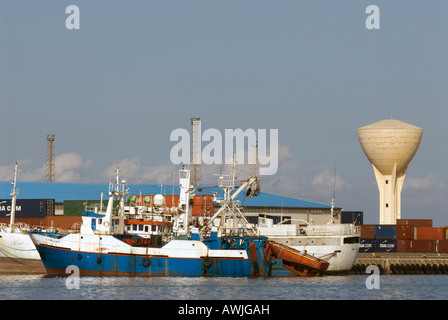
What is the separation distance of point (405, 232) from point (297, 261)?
38672mm

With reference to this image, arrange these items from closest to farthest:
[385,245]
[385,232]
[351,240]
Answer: [351,240] < [385,245] < [385,232]

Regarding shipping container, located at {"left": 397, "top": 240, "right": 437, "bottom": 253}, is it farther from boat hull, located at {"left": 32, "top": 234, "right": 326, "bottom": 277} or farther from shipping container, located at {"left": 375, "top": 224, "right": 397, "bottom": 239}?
boat hull, located at {"left": 32, "top": 234, "right": 326, "bottom": 277}

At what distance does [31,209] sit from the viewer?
10431 centimetres

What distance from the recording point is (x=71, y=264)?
2803 inches

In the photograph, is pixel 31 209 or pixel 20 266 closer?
pixel 20 266

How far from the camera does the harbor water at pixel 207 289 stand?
57094 mm

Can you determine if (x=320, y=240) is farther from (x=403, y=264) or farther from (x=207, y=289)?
(x=207, y=289)

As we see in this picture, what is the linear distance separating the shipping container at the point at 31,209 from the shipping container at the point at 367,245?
1556 inches

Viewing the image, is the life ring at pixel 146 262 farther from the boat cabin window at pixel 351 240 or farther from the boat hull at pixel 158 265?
the boat cabin window at pixel 351 240

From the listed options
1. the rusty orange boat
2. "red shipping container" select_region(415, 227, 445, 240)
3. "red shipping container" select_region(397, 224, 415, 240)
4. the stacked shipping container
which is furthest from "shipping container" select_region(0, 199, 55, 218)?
"red shipping container" select_region(415, 227, 445, 240)

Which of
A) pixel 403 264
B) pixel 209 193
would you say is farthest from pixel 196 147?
pixel 403 264

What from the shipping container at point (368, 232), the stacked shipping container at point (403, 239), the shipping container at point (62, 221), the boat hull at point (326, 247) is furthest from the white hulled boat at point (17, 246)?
the shipping container at point (368, 232)

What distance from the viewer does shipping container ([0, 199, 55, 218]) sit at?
340 ft
